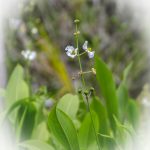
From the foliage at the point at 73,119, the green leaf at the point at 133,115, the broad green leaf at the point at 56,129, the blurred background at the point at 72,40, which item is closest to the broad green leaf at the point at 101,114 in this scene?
the foliage at the point at 73,119

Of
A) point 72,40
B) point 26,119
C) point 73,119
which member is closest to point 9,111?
point 26,119

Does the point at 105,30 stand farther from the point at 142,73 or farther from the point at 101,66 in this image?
the point at 101,66

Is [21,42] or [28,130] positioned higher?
[21,42]

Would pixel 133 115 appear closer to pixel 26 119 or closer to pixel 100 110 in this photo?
pixel 100 110

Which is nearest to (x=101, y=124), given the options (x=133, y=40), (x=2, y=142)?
(x=2, y=142)

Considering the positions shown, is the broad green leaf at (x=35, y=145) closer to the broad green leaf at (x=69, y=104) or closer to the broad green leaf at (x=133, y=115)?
the broad green leaf at (x=69, y=104)

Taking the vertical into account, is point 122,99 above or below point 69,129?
above

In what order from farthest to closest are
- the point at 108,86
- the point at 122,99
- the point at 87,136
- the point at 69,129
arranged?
the point at 122,99, the point at 108,86, the point at 87,136, the point at 69,129
